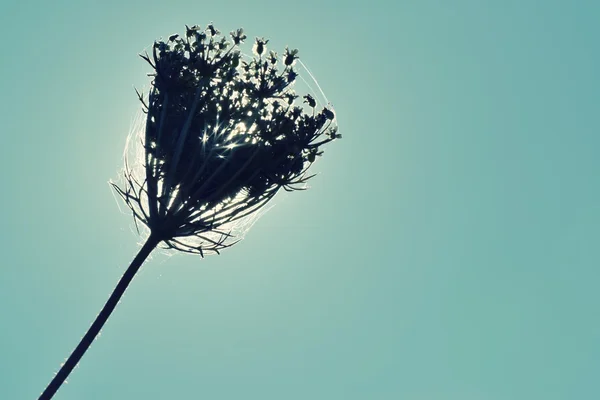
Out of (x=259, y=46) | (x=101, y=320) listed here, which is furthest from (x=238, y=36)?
(x=101, y=320)

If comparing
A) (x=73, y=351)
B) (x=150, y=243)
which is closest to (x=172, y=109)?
(x=150, y=243)

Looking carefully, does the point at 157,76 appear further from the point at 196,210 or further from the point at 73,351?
the point at 73,351

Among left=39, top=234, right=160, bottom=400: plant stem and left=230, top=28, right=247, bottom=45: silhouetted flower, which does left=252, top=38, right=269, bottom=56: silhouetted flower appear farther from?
left=39, top=234, right=160, bottom=400: plant stem

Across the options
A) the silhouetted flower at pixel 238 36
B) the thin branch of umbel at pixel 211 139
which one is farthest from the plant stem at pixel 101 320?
the silhouetted flower at pixel 238 36

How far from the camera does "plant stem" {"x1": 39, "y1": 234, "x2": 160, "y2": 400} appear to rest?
721cm

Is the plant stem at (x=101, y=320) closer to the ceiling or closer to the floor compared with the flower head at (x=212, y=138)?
closer to the floor

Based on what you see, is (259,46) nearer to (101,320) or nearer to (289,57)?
(289,57)

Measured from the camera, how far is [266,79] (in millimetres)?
9406

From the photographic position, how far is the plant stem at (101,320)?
721 centimetres

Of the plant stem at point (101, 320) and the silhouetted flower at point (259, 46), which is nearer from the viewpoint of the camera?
the plant stem at point (101, 320)

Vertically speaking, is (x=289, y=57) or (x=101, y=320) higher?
(x=289, y=57)

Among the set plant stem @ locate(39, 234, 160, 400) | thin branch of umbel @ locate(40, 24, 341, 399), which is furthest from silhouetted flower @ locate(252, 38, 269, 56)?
plant stem @ locate(39, 234, 160, 400)

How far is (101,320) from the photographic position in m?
7.57

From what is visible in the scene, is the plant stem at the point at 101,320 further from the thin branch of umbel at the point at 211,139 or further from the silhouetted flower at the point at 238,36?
the silhouetted flower at the point at 238,36
